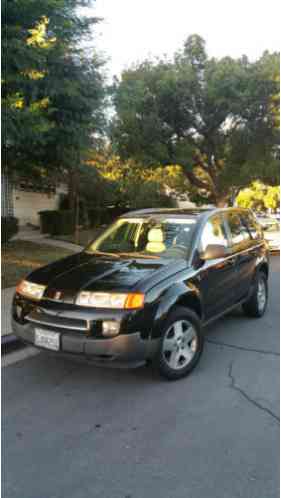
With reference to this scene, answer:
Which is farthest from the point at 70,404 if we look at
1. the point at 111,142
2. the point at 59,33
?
the point at 111,142

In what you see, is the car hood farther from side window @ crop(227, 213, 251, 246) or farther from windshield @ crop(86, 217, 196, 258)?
side window @ crop(227, 213, 251, 246)

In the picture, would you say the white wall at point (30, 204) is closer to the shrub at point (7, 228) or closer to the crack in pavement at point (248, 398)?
the shrub at point (7, 228)

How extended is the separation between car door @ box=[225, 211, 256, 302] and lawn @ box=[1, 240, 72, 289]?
179 inches

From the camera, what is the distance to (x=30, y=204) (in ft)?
59.3

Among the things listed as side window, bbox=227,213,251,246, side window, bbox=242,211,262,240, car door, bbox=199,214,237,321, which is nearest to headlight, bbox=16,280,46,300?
car door, bbox=199,214,237,321

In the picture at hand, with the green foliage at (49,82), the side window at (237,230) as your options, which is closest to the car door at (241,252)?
the side window at (237,230)

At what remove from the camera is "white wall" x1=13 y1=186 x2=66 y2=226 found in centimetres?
1734

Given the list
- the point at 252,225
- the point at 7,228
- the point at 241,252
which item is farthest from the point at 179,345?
the point at 7,228

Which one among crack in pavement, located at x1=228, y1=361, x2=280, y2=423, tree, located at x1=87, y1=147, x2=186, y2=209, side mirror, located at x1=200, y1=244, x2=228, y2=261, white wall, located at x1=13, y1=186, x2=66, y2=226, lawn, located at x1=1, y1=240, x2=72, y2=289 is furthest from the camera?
tree, located at x1=87, y1=147, x2=186, y2=209

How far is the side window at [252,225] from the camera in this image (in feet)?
18.4

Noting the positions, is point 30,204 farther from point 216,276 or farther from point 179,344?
point 179,344

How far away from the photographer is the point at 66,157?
8.12 m

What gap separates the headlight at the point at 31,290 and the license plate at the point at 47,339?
340mm

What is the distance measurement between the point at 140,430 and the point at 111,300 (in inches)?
41.0
